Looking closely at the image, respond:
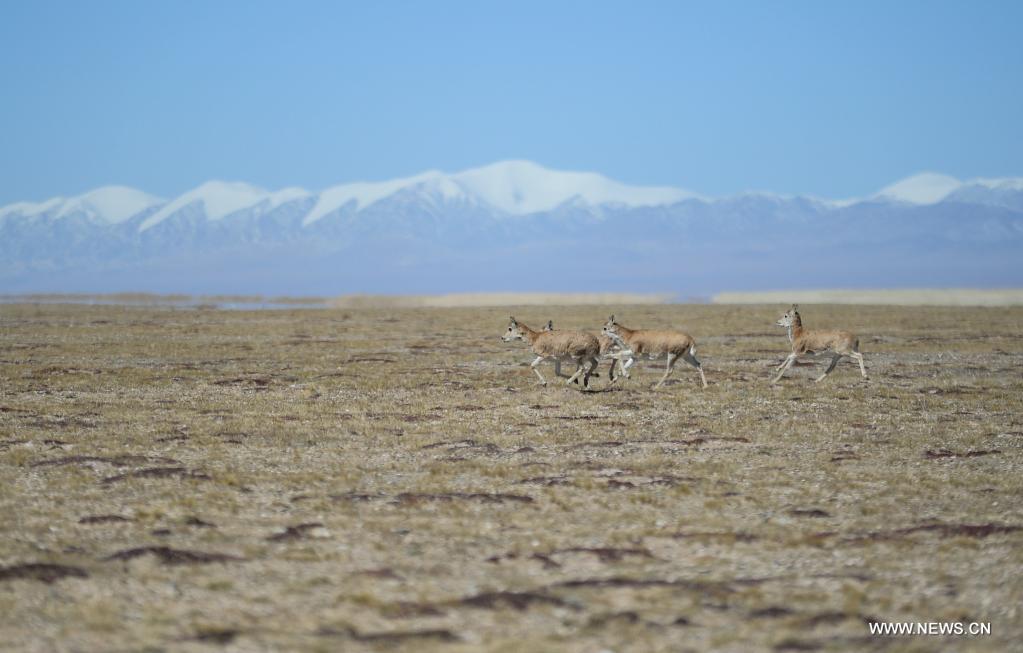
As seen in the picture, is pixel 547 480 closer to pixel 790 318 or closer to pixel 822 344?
pixel 822 344

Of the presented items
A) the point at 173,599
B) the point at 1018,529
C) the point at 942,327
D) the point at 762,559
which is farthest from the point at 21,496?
the point at 942,327

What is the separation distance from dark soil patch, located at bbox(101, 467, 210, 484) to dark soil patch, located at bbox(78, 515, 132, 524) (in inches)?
98.8

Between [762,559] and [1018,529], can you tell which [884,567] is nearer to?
[762,559]

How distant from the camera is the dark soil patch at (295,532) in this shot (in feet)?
45.6

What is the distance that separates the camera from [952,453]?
2023cm

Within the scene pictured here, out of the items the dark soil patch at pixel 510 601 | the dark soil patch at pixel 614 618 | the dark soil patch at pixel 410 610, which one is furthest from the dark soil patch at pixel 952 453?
the dark soil patch at pixel 410 610

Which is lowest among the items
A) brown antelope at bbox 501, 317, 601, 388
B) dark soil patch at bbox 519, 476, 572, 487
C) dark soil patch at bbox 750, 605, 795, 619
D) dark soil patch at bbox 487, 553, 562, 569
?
dark soil patch at bbox 750, 605, 795, 619

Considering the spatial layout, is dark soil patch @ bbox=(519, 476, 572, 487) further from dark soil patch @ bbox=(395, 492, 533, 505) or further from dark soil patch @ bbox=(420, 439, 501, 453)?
dark soil patch @ bbox=(420, 439, 501, 453)

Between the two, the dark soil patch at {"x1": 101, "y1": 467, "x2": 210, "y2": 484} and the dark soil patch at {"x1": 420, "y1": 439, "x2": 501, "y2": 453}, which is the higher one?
the dark soil patch at {"x1": 420, "y1": 439, "x2": 501, "y2": 453}

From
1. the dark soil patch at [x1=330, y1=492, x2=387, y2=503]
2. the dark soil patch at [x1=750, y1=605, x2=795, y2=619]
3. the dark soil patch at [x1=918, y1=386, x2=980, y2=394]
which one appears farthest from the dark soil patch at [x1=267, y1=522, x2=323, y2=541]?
the dark soil patch at [x1=918, y1=386, x2=980, y2=394]

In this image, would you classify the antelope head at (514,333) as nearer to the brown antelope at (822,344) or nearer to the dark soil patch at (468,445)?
the brown antelope at (822,344)

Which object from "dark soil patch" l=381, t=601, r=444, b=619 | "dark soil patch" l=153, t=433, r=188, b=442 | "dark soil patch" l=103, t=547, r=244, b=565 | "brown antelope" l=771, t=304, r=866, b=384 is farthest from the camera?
"brown antelope" l=771, t=304, r=866, b=384

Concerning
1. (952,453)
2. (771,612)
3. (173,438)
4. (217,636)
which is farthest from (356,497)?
(952,453)

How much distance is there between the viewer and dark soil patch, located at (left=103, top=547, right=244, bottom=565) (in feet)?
42.0
